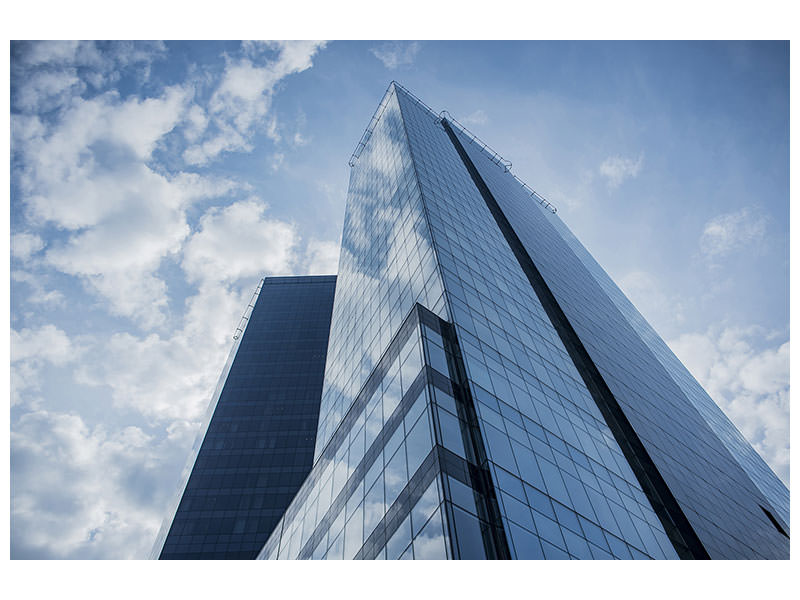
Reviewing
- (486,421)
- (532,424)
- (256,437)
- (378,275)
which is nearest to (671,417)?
(532,424)

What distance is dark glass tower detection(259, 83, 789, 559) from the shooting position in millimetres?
26789

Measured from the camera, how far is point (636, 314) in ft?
359

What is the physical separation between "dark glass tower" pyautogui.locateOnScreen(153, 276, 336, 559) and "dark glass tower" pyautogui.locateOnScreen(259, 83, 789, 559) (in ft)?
202

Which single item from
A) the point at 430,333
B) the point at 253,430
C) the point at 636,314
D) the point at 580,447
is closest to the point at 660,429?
the point at 580,447

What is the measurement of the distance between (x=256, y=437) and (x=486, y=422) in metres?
108

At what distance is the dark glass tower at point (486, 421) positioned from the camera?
26.8m

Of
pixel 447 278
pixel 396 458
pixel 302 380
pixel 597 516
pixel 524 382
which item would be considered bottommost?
pixel 597 516

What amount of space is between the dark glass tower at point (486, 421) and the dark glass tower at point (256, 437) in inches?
2422

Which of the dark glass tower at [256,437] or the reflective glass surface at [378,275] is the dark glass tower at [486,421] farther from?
the dark glass tower at [256,437]

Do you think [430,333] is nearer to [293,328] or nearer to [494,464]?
[494,464]

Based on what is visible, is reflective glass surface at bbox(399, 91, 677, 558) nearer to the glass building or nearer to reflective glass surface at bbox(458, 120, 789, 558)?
the glass building

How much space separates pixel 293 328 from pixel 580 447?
13223 cm

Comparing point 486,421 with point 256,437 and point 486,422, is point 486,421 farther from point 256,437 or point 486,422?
point 256,437

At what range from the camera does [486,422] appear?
3020cm
